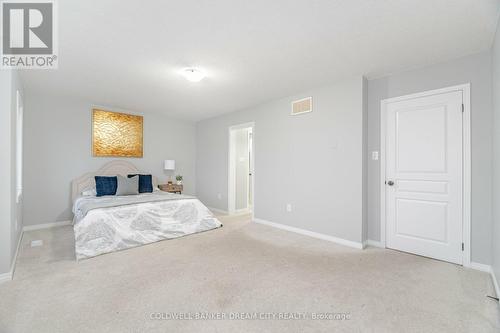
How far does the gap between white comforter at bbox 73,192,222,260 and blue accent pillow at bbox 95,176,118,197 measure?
55cm

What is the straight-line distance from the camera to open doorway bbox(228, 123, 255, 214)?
18.2ft

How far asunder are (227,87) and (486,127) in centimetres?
335

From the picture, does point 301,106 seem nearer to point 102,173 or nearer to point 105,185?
point 105,185

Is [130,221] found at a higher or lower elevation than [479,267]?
higher

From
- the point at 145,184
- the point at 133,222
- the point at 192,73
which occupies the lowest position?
the point at 133,222

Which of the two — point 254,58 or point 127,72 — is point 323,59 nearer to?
point 254,58

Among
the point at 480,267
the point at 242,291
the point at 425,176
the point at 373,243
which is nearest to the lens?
the point at 242,291

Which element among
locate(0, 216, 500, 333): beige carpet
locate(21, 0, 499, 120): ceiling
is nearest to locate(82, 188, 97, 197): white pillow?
locate(0, 216, 500, 333): beige carpet

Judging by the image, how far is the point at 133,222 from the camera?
3426mm

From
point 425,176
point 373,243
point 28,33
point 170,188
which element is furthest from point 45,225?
point 425,176

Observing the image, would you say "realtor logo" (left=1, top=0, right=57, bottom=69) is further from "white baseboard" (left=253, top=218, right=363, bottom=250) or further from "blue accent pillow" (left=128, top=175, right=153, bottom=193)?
"white baseboard" (left=253, top=218, right=363, bottom=250)

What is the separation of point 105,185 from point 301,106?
3881mm

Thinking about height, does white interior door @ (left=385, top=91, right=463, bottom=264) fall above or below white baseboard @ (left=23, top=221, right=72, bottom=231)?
above

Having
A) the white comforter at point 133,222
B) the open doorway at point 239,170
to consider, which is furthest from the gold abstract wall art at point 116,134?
the open doorway at point 239,170
